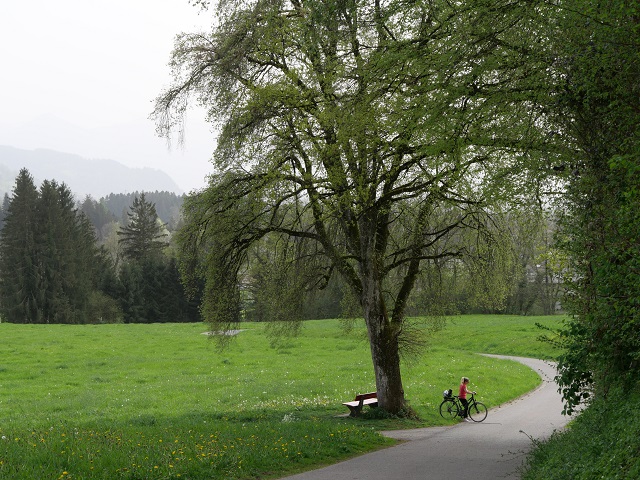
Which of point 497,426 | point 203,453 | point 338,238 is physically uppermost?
point 338,238

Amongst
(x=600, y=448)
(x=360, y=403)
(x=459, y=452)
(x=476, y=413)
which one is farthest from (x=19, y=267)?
(x=600, y=448)

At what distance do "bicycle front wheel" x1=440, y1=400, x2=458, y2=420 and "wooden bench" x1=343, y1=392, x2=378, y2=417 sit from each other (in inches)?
112

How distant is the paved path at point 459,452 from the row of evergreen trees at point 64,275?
57258 mm

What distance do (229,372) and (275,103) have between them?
18807mm

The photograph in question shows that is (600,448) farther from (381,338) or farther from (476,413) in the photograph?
(476,413)

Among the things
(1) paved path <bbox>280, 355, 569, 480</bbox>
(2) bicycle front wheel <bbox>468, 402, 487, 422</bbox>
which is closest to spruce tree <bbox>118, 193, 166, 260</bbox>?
(2) bicycle front wheel <bbox>468, 402, 487, 422</bbox>

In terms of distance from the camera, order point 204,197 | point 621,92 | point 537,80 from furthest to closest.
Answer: point 204,197, point 537,80, point 621,92

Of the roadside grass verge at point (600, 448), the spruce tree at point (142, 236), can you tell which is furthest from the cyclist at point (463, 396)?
the spruce tree at point (142, 236)

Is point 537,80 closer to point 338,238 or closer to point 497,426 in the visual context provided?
point 338,238

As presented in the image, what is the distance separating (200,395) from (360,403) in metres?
7.87

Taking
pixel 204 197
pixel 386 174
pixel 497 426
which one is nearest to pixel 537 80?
pixel 386 174

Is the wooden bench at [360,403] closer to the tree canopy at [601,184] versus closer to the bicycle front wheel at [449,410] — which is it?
the bicycle front wheel at [449,410]

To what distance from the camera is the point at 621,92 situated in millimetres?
9617

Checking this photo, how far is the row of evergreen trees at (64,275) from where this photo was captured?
69.6 m
